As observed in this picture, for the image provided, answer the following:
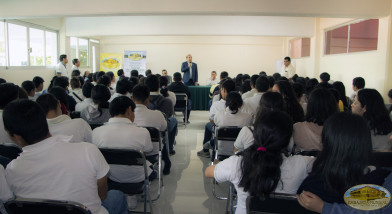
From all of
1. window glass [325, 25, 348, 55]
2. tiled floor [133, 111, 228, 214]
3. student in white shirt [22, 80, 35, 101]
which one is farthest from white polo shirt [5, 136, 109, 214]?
window glass [325, 25, 348, 55]

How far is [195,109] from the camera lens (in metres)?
8.02

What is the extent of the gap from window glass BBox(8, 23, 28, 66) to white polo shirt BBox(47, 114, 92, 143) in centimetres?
646

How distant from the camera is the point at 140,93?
332 centimetres

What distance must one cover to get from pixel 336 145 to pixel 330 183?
16cm

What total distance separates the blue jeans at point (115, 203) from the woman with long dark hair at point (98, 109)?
156 centimetres

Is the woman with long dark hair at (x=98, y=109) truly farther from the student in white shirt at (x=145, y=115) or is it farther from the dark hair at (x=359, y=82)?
the dark hair at (x=359, y=82)

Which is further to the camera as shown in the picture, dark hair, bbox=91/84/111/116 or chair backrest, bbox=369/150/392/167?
dark hair, bbox=91/84/111/116

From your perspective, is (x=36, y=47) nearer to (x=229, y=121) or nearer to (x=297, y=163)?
(x=229, y=121)

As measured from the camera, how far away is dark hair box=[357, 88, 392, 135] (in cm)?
241

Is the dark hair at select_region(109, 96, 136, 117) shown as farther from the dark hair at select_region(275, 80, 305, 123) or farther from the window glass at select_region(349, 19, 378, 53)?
the window glass at select_region(349, 19, 378, 53)

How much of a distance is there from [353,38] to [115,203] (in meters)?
7.42

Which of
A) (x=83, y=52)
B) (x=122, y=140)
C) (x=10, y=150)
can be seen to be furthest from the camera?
(x=83, y=52)

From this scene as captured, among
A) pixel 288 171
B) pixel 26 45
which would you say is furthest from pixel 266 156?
pixel 26 45

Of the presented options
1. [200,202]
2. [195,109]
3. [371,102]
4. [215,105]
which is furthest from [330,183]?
[195,109]
